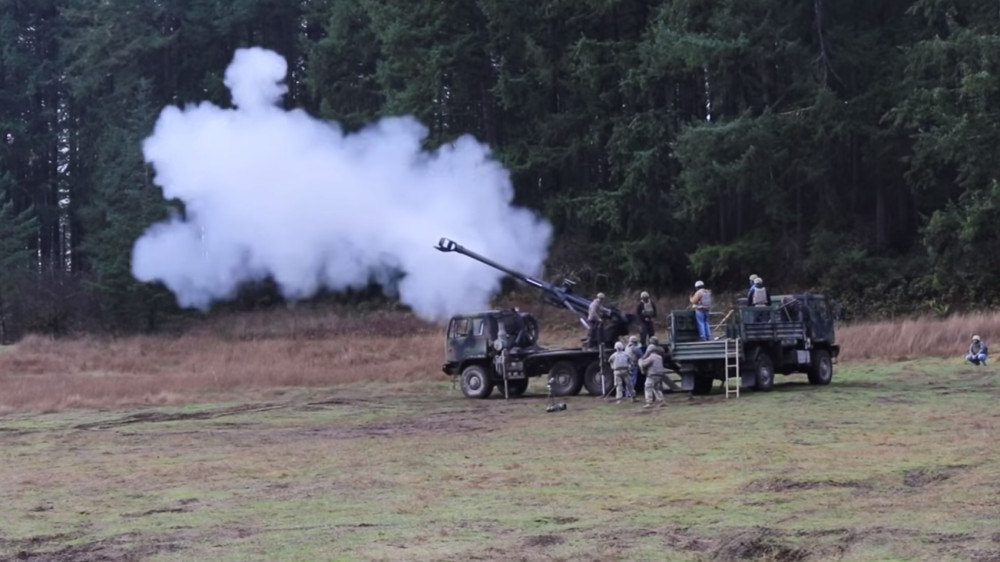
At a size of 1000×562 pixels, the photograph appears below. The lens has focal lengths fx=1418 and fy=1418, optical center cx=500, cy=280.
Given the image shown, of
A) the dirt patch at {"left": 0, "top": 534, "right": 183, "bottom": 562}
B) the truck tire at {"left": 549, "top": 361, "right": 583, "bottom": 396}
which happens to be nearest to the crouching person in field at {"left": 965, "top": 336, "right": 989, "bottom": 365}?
the truck tire at {"left": 549, "top": 361, "right": 583, "bottom": 396}

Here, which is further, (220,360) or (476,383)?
(220,360)

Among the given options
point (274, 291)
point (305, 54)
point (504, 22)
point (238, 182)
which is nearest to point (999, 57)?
point (504, 22)

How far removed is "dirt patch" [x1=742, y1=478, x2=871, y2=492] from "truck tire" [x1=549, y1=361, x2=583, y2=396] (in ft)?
52.9

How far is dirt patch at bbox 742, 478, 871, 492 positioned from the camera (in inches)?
632

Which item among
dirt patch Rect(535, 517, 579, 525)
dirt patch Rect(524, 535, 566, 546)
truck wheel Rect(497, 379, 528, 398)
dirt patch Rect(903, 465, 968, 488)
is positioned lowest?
dirt patch Rect(524, 535, 566, 546)

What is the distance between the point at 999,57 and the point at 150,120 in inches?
1316

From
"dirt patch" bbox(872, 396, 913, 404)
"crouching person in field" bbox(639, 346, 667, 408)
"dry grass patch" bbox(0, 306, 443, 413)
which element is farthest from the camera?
"dry grass patch" bbox(0, 306, 443, 413)

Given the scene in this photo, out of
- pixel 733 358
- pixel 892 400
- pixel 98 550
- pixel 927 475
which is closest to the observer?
pixel 98 550

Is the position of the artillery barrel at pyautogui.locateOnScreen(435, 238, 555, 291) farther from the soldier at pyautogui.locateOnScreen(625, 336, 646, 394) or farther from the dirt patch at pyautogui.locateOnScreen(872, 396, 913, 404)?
the dirt patch at pyautogui.locateOnScreen(872, 396, 913, 404)

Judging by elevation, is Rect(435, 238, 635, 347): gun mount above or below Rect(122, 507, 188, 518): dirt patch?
above

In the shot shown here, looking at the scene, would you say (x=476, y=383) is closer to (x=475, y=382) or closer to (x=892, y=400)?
(x=475, y=382)

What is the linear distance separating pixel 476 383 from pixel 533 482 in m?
16.4

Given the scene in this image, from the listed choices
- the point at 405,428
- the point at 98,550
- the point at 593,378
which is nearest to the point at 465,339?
the point at 593,378

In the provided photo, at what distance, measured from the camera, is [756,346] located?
3039 cm
